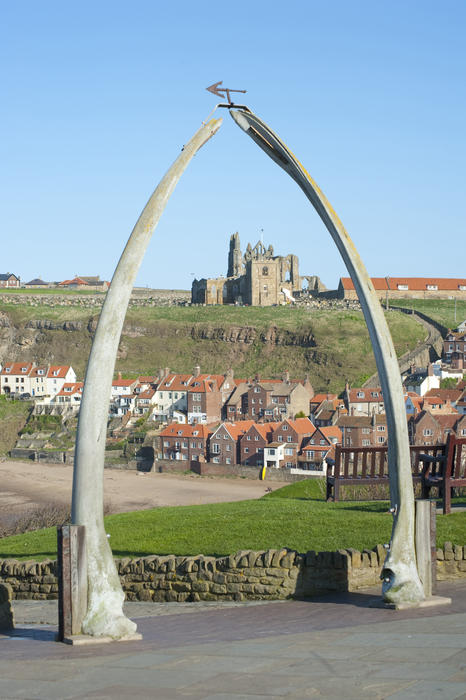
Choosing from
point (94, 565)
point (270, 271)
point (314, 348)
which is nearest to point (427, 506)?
point (94, 565)

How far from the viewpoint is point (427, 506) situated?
10648mm

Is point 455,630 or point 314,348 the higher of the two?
point 314,348

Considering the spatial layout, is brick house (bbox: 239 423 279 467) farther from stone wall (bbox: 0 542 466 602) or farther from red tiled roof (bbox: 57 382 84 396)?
stone wall (bbox: 0 542 466 602)

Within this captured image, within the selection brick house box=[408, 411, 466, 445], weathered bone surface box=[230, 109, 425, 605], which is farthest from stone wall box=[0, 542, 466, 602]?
brick house box=[408, 411, 466, 445]

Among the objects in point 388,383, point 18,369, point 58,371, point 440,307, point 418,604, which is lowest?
point 418,604

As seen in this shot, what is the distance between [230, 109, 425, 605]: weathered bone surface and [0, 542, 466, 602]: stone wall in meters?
1.25

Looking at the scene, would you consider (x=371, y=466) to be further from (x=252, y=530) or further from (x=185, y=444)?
(x=185, y=444)

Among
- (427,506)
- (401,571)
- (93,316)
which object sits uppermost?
(93,316)

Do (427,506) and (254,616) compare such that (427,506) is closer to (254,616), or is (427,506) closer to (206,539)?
(254,616)

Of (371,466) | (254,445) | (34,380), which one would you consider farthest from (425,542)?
(34,380)

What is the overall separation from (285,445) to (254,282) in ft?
227

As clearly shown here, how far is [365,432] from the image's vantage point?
68.6 meters

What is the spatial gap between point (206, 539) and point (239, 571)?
298 centimetres

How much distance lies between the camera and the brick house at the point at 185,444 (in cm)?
7188
